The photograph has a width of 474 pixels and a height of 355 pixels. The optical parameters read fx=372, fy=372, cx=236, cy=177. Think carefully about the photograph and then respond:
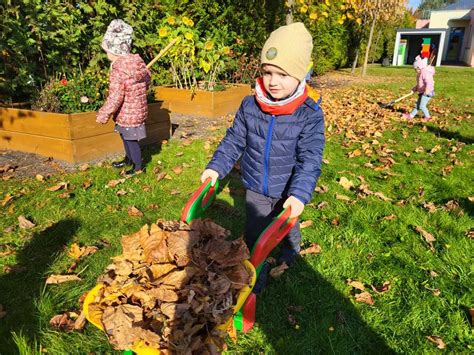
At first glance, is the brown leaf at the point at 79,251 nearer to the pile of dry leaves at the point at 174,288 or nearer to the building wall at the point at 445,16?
the pile of dry leaves at the point at 174,288

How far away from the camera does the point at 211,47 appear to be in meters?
7.79

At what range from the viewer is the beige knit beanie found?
7.50 ft

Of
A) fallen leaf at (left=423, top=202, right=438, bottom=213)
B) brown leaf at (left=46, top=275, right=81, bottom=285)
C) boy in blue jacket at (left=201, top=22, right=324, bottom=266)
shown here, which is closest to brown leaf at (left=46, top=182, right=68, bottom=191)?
brown leaf at (left=46, top=275, right=81, bottom=285)

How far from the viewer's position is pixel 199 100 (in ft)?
25.4

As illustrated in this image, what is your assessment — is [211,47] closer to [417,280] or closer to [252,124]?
[252,124]

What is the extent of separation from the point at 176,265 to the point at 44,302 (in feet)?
4.54

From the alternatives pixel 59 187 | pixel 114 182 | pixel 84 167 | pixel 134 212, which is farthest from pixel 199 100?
pixel 134 212

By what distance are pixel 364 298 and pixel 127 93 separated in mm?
3483


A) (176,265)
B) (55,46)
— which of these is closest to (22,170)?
(55,46)

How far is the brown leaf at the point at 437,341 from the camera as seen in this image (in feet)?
7.71

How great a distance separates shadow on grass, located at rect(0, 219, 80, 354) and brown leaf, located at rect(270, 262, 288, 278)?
168 cm

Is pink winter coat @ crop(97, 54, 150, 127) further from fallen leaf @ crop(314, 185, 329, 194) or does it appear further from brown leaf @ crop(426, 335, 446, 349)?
brown leaf @ crop(426, 335, 446, 349)

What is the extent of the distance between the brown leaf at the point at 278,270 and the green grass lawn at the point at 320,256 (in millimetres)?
52

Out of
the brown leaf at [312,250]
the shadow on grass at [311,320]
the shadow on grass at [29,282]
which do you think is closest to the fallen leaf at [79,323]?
the shadow on grass at [29,282]
